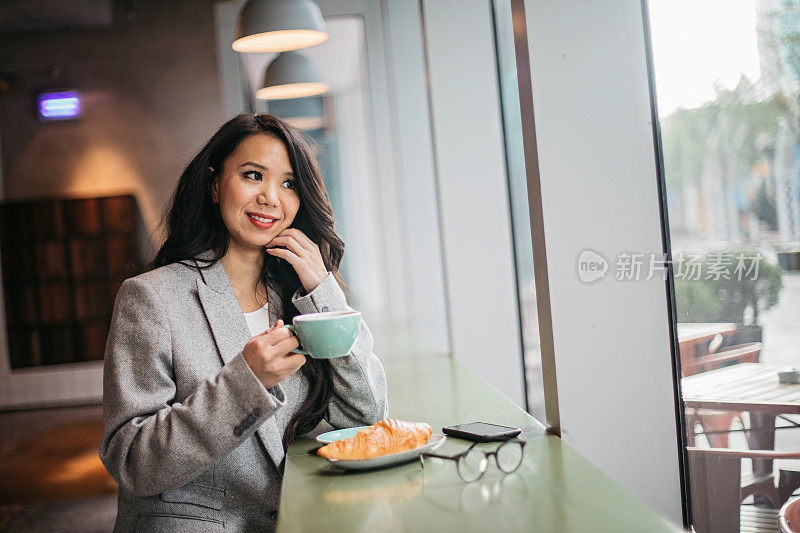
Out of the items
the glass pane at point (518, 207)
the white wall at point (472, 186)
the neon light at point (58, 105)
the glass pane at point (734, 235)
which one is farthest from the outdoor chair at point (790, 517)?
the neon light at point (58, 105)

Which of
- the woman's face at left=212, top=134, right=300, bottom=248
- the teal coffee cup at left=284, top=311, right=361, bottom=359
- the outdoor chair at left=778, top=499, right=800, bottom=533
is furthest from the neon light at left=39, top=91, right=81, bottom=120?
the outdoor chair at left=778, top=499, right=800, bottom=533

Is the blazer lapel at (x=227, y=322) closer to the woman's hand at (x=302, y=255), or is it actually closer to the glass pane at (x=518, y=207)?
the woman's hand at (x=302, y=255)

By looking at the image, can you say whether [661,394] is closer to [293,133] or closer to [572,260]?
[572,260]

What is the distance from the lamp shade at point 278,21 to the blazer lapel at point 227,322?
1276 mm

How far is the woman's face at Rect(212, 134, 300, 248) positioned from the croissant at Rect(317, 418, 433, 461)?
1.87 feet

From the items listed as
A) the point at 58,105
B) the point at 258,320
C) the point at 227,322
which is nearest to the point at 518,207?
the point at 258,320

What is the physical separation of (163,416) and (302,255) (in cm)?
52

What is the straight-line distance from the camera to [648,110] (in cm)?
156

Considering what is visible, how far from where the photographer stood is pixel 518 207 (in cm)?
297

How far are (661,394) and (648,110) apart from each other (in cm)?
60

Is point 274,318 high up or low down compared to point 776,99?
down

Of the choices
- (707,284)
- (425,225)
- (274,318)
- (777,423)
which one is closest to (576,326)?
(707,284)

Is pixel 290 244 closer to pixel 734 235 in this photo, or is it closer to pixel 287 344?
pixel 287 344

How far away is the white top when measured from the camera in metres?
1.78
